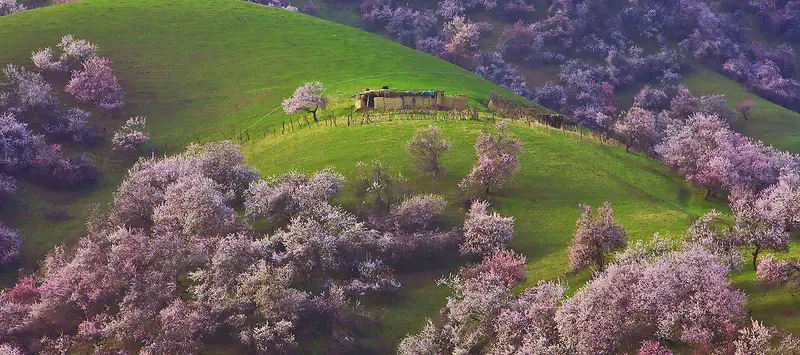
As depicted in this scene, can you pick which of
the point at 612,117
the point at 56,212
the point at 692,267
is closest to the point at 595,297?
the point at 692,267

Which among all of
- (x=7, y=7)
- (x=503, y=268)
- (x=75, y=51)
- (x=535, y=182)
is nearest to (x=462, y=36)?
(x=75, y=51)

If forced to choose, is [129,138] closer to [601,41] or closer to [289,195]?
[289,195]

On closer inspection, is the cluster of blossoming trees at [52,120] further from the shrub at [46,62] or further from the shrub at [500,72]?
the shrub at [500,72]

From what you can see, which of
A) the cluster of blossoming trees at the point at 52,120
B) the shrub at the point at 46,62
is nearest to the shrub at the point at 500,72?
the cluster of blossoming trees at the point at 52,120

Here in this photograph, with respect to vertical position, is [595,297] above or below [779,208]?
below

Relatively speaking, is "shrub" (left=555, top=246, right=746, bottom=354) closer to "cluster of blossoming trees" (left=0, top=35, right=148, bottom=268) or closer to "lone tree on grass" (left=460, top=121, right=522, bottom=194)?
"lone tree on grass" (left=460, top=121, right=522, bottom=194)

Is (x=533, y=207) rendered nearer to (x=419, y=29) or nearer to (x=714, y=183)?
(x=714, y=183)
